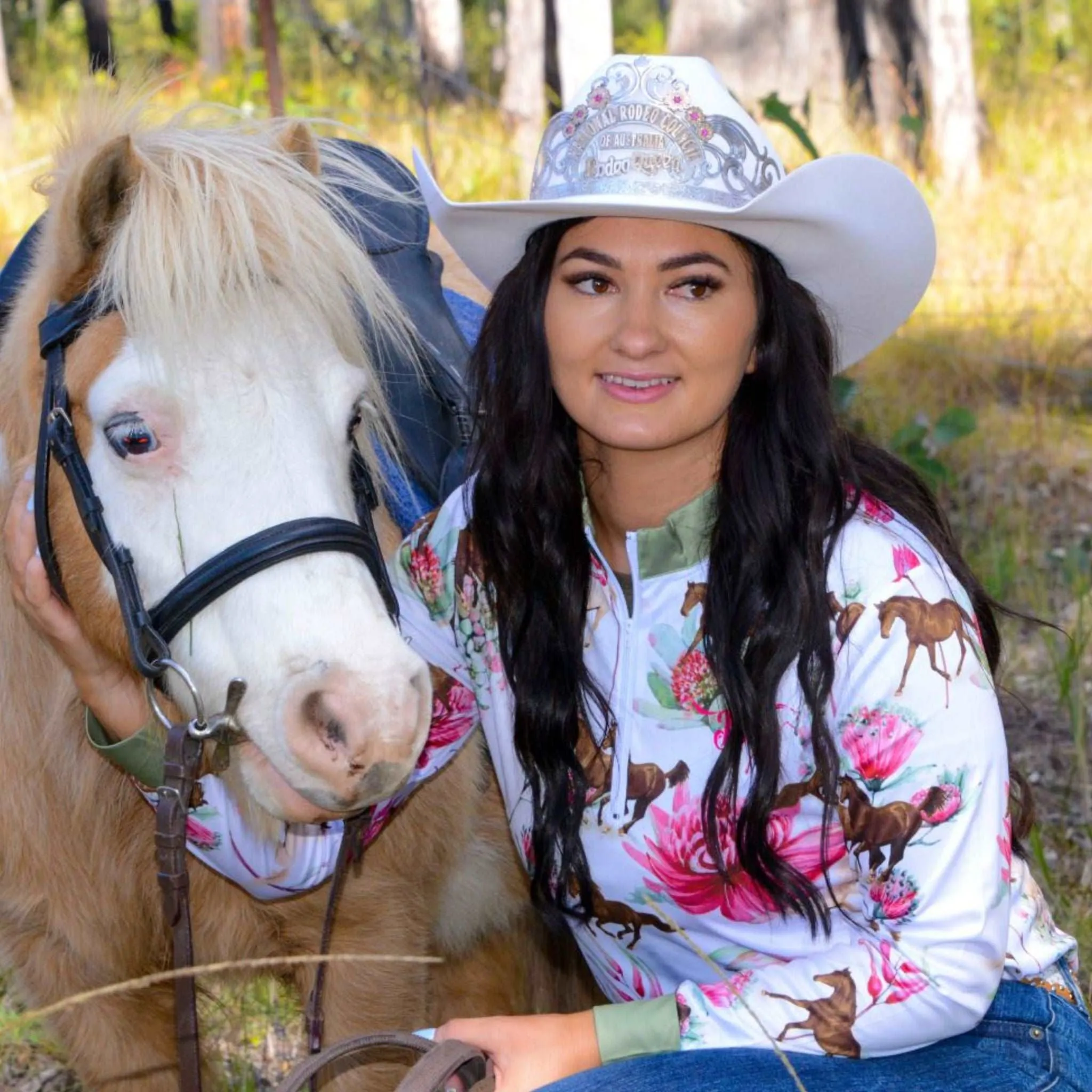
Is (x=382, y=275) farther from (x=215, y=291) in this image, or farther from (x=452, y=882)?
(x=452, y=882)

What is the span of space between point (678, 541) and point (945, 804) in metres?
0.48

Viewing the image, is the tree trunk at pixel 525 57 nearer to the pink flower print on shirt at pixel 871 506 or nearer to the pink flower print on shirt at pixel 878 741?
the pink flower print on shirt at pixel 871 506

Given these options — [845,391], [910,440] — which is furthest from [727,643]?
[910,440]

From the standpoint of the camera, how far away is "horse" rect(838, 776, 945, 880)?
164 centimetres

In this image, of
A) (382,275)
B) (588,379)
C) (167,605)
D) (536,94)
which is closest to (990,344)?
(382,275)

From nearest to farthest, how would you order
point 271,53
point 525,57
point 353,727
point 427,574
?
1. point 353,727
2. point 427,574
3. point 271,53
4. point 525,57

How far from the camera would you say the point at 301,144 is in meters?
2.06

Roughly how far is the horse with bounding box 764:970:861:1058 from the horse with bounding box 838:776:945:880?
0.13m

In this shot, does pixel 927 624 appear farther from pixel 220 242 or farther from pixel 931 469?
pixel 931 469

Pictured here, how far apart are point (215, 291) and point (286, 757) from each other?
58cm

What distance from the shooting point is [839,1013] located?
1.65m

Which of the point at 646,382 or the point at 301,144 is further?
the point at 301,144

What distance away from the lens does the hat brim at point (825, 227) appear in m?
1.74

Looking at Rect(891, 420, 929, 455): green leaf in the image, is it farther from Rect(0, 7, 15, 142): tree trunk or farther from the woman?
Rect(0, 7, 15, 142): tree trunk
